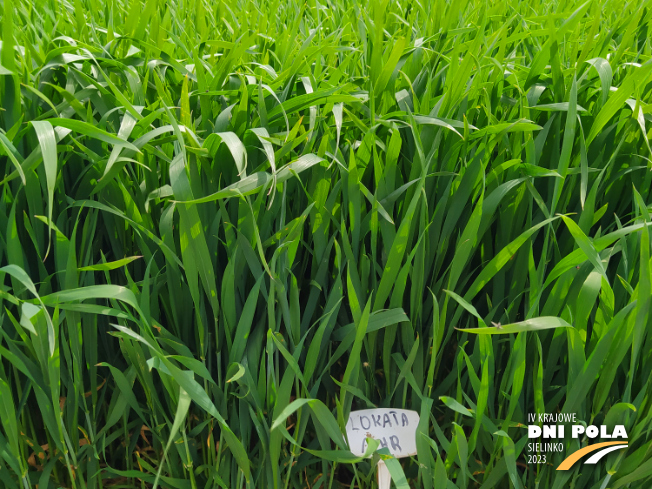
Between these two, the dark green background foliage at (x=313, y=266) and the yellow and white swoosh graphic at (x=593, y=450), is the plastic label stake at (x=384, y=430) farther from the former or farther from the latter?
the yellow and white swoosh graphic at (x=593, y=450)

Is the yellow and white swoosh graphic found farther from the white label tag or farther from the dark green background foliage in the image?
the white label tag

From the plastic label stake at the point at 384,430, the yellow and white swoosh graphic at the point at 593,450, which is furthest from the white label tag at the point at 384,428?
the yellow and white swoosh graphic at the point at 593,450

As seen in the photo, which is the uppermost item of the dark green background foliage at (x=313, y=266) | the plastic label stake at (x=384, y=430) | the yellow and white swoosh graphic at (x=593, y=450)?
the dark green background foliage at (x=313, y=266)

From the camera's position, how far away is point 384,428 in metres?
0.67

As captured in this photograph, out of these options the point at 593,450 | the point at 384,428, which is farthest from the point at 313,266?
the point at 593,450

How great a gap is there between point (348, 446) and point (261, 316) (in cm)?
19

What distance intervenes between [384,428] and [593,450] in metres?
0.26

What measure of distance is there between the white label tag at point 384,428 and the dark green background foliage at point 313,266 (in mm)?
26

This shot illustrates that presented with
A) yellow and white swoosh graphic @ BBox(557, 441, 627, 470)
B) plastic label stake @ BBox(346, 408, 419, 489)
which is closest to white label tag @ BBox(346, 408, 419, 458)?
plastic label stake @ BBox(346, 408, 419, 489)

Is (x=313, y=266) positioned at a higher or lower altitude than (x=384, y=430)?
higher

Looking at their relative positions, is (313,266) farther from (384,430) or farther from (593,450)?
(593,450)

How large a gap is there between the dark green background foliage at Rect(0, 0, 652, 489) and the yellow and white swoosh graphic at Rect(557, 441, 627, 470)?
2 centimetres

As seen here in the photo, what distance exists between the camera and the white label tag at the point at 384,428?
0.67 metres

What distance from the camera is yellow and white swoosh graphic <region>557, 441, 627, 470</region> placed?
640 mm
